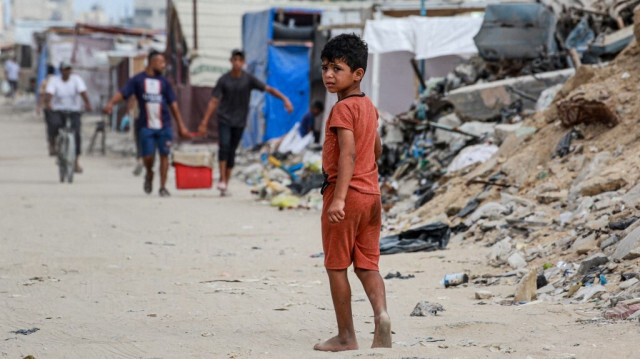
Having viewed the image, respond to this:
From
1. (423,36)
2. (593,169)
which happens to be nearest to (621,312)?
(593,169)

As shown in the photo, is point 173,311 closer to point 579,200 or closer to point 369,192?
point 369,192

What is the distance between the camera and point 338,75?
175 inches

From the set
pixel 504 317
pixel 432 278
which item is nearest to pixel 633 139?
pixel 432 278

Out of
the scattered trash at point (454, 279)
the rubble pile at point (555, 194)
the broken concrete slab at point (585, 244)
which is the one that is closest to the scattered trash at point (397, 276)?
the scattered trash at point (454, 279)

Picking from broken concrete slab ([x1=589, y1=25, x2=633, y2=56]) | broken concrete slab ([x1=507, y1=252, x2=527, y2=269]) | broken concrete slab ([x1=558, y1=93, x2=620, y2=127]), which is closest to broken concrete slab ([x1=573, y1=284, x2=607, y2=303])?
broken concrete slab ([x1=507, y1=252, x2=527, y2=269])

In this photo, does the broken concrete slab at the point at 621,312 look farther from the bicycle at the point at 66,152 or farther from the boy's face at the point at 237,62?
the bicycle at the point at 66,152

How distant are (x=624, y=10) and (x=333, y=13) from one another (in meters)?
11.0

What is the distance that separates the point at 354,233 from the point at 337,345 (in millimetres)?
502

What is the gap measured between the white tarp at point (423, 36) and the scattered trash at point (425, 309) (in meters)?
10.7

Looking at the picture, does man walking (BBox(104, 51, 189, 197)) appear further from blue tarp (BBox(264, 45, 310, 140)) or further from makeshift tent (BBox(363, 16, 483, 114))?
blue tarp (BBox(264, 45, 310, 140))

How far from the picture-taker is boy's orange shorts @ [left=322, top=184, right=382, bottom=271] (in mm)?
4383

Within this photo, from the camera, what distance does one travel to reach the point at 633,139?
8.91 m

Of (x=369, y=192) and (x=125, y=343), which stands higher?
(x=369, y=192)

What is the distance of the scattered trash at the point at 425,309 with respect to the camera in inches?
218
